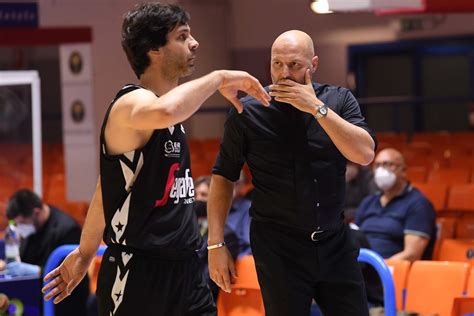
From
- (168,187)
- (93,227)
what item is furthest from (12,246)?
(168,187)

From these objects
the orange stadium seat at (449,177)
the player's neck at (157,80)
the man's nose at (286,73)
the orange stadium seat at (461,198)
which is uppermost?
the man's nose at (286,73)

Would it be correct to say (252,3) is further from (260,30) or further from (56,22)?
(56,22)

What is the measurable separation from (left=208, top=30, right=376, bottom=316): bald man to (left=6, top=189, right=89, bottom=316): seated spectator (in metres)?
3.47

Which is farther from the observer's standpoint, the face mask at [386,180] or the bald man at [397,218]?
the face mask at [386,180]

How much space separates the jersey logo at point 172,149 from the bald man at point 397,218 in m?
3.83

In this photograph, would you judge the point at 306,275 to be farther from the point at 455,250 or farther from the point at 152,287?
the point at 455,250

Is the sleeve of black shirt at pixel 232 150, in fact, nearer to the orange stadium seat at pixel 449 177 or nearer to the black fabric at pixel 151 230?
the black fabric at pixel 151 230

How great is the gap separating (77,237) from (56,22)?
667cm

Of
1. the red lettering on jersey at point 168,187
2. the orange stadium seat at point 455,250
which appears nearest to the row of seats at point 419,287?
the orange stadium seat at point 455,250

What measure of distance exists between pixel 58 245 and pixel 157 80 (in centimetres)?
402

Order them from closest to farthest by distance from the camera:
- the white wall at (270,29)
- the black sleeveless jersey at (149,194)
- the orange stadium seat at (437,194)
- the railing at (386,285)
→ the black sleeveless jersey at (149,194)
the railing at (386,285)
the orange stadium seat at (437,194)
the white wall at (270,29)

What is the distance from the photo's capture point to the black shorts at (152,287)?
365cm

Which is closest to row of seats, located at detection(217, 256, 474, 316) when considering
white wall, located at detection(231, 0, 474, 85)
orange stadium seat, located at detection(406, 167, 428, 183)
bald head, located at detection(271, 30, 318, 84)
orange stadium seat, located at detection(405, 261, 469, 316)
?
orange stadium seat, located at detection(405, 261, 469, 316)

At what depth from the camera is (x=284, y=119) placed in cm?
416
